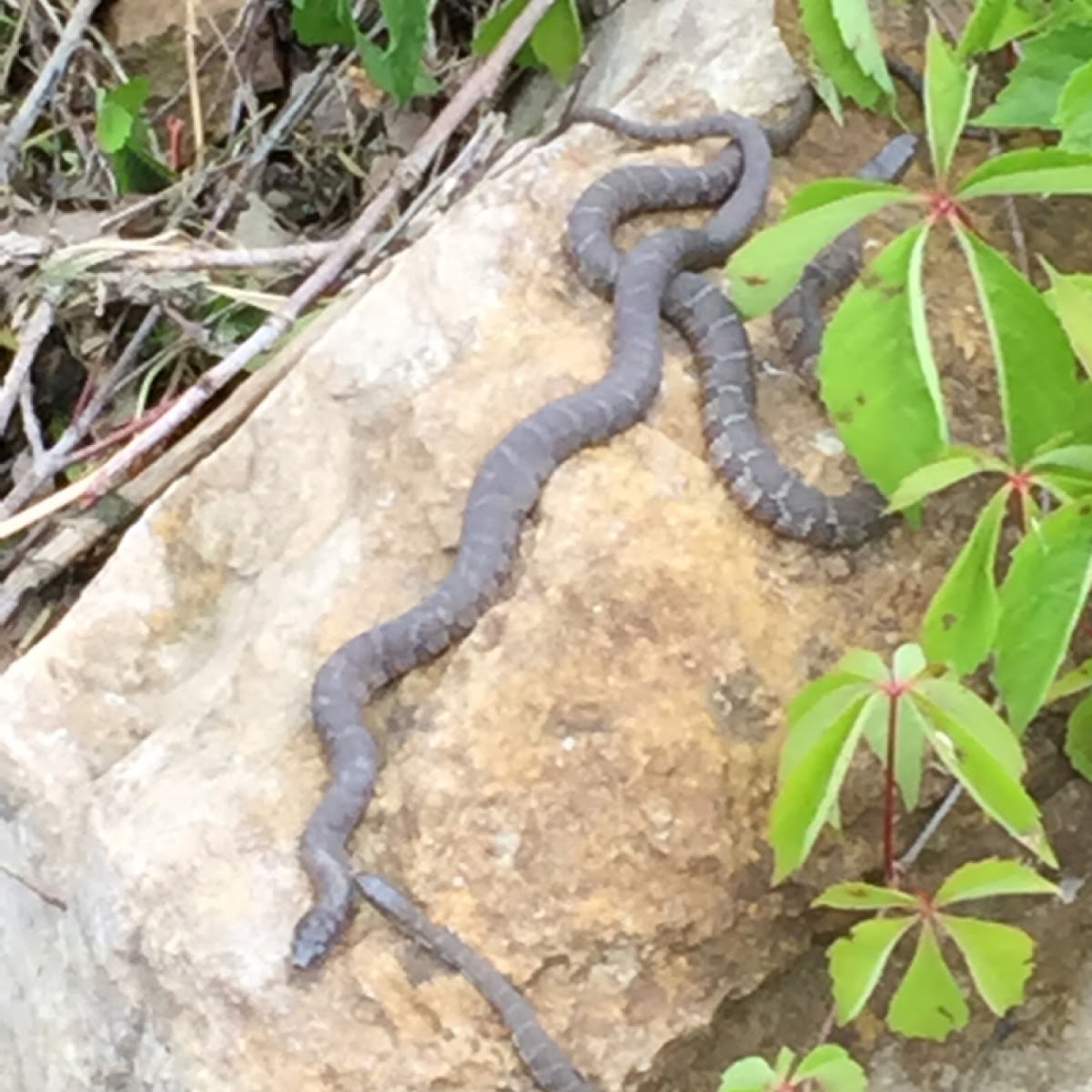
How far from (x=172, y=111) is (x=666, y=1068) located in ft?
10.4

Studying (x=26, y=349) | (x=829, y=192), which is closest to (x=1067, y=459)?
(x=829, y=192)

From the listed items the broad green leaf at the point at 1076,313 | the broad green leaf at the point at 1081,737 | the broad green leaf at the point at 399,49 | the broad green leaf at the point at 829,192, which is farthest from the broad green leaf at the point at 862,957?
the broad green leaf at the point at 399,49

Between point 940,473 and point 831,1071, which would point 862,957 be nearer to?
point 831,1071

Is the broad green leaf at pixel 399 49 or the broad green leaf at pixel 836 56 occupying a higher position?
the broad green leaf at pixel 399 49

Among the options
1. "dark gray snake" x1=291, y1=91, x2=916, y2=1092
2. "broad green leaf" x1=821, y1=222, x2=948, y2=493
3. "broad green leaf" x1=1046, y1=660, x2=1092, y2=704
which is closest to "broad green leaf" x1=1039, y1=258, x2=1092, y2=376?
"broad green leaf" x1=821, y1=222, x2=948, y2=493

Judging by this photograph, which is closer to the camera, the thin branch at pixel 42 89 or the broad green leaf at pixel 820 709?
the broad green leaf at pixel 820 709

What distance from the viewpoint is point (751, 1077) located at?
2.14m

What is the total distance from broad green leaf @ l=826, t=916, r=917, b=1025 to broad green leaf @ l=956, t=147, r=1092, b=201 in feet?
3.19

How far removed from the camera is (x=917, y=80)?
3.79 meters

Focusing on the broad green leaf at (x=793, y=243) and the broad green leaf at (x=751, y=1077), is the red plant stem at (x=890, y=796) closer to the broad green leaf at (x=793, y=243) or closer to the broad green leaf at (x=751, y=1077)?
the broad green leaf at (x=751, y=1077)

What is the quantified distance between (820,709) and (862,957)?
39cm

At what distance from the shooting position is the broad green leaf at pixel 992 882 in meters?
2.20

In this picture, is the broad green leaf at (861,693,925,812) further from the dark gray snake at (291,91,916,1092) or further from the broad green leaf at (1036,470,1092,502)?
the dark gray snake at (291,91,916,1092)

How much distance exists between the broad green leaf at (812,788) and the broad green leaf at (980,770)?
10 centimetres
